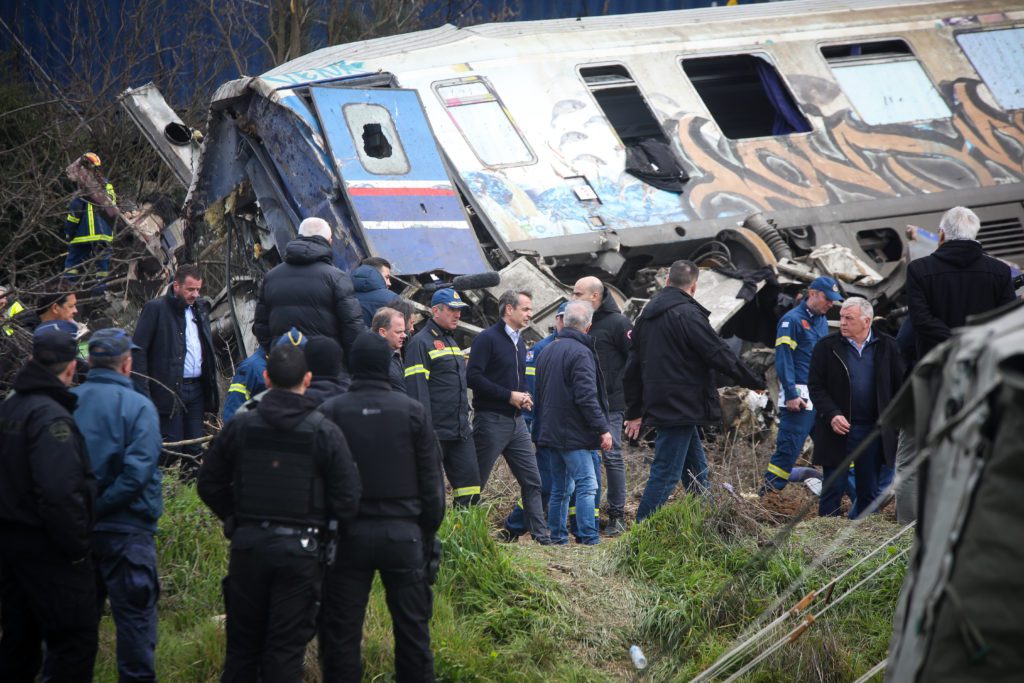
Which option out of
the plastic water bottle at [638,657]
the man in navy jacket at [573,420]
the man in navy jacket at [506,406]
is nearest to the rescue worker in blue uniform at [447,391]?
the man in navy jacket at [506,406]

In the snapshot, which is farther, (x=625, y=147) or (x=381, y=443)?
(x=625, y=147)

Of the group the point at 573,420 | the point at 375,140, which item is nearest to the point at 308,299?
the point at 573,420

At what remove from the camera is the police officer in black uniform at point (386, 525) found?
5133 mm

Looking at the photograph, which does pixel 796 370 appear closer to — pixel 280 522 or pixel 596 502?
pixel 596 502

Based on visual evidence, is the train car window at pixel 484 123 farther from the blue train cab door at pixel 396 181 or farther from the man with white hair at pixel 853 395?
the man with white hair at pixel 853 395

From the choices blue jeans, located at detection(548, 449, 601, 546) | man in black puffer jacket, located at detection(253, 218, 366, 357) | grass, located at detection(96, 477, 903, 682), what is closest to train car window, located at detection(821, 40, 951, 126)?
blue jeans, located at detection(548, 449, 601, 546)

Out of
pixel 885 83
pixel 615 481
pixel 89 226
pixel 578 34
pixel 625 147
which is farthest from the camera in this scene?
pixel 885 83

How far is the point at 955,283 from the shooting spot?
24.3 feet

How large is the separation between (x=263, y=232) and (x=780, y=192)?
4889 millimetres

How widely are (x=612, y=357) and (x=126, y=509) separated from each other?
4.49 meters

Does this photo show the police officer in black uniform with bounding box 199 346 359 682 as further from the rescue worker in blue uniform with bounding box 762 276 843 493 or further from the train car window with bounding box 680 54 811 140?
the train car window with bounding box 680 54 811 140

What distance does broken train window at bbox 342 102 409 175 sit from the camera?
1038cm

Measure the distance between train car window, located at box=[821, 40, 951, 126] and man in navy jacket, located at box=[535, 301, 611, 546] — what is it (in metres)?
5.92

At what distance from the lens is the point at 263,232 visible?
11.5 meters
